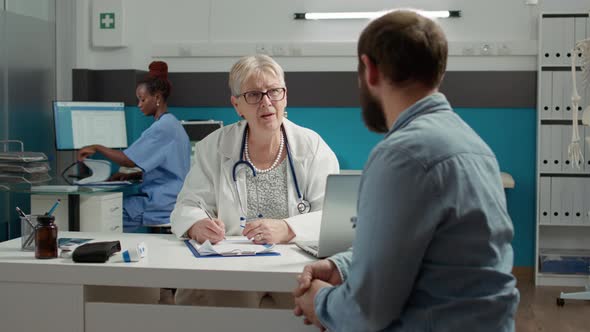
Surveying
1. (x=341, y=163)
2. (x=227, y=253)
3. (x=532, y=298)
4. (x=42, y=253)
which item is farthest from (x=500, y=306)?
(x=341, y=163)

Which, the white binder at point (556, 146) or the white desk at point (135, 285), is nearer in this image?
the white desk at point (135, 285)

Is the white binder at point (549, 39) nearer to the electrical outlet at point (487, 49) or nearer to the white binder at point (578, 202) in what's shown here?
the electrical outlet at point (487, 49)

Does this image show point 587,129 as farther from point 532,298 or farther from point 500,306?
point 500,306

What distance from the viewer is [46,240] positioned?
2291 millimetres

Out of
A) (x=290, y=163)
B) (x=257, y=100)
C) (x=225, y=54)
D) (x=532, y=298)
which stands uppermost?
(x=225, y=54)

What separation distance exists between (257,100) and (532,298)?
2931 millimetres

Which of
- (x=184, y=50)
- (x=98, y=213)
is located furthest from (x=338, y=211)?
(x=184, y=50)

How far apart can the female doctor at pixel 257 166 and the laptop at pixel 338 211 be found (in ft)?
1.65

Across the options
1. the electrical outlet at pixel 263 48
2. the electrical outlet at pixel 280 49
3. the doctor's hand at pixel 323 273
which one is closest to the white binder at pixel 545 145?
the electrical outlet at pixel 280 49

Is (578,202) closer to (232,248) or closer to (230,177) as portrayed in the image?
(230,177)

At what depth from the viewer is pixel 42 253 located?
2287 mm

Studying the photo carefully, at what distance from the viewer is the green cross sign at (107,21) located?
558 centimetres

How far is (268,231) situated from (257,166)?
0.37 m

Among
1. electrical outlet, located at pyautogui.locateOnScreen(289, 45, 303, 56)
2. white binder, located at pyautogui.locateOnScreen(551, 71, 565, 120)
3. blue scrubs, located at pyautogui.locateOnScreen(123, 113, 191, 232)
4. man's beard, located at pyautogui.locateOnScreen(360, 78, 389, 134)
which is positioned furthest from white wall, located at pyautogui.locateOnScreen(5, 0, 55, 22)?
man's beard, located at pyautogui.locateOnScreen(360, 78, 389, 134)
